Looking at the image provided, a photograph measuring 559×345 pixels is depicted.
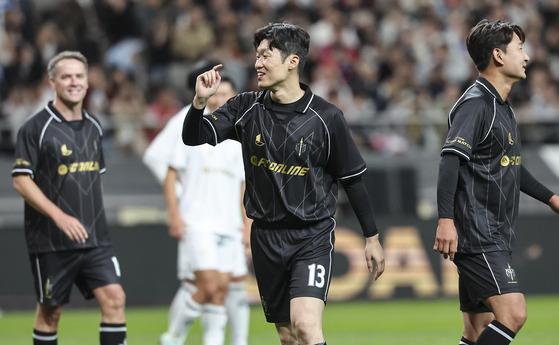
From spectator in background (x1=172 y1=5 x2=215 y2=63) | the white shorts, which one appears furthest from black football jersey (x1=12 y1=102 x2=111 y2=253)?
spectator in background (x1=172 y1=5 x2=215 y2=63)

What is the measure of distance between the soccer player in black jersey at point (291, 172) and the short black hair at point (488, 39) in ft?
3.46

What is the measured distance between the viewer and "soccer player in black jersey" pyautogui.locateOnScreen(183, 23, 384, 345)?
6172 mm

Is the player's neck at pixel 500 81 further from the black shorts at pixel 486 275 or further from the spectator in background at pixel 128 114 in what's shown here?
the spectator in background at pixel 128 114

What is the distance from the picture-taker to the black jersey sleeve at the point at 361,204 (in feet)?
20.6

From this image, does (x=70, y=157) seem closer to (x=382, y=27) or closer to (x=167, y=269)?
(x=167, y=269)

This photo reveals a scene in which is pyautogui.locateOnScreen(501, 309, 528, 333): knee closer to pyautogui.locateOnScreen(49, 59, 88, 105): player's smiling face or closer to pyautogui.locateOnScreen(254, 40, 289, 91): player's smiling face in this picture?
pyautogui.locateOnScreen(254, 40, 289, 91): player's smiling face

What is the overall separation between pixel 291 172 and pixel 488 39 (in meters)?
1.58

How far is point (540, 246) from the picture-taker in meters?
13.2

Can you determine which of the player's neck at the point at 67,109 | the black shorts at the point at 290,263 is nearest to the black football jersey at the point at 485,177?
the black shorts at the point at 290,263

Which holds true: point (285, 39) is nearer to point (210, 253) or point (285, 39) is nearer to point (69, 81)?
point (69, 81)

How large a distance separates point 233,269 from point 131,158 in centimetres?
615

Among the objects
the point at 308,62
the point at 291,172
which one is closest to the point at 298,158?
the point at 291,172

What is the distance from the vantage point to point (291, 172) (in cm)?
620

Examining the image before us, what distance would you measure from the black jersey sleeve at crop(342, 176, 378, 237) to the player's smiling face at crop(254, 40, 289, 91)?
809 mm
